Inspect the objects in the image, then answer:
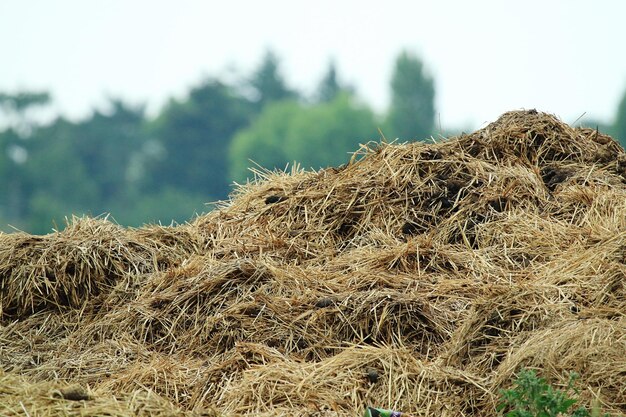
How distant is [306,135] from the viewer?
7812cm

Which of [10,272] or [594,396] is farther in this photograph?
[10,272]

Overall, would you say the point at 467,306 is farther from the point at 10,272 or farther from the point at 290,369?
the point at 10,272

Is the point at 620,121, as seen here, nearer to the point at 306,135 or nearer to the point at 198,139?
the point at 306,135

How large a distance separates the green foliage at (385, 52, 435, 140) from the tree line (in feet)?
0.25

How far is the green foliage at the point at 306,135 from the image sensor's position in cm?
7500

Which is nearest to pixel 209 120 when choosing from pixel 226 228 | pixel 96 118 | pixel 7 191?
pixel 96 118

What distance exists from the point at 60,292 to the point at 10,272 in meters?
0.30

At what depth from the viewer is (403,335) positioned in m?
4.89

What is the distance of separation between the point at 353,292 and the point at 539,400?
1.68 meters

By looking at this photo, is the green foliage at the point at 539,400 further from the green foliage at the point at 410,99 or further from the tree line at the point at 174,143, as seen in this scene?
the green foliage at the point at 410,99

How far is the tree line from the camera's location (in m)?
72.2

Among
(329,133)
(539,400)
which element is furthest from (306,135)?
(539,400)

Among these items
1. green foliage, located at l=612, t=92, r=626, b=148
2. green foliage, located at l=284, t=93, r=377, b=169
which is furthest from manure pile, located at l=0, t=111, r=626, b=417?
green foliage, located at l=284, t=93, r=377, b=169

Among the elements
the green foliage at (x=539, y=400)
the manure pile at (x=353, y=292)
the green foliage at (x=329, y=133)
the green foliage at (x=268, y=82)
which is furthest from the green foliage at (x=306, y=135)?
the green foliage at (x=539, y=400)
